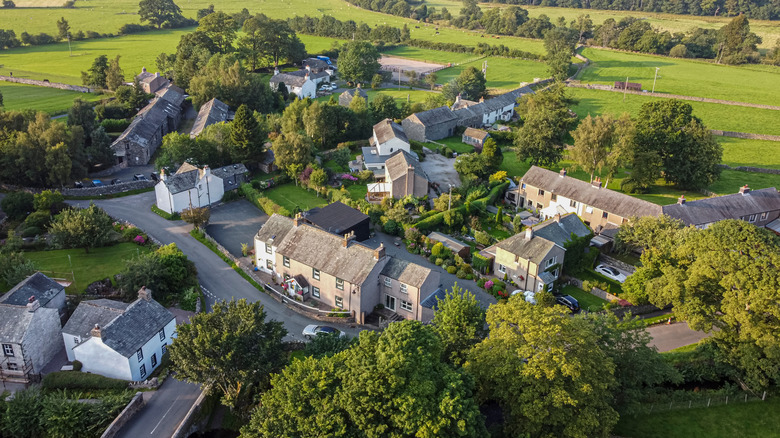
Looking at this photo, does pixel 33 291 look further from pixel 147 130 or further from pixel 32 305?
pixel 147 130

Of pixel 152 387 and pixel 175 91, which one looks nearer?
pixel 152 387

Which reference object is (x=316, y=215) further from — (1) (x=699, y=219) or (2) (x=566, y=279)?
(1) (x=699, y=219)

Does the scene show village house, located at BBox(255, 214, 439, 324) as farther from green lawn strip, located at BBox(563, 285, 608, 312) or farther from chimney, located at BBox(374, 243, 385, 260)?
green lawn strip, located at BBox(563, 285, 608, 312)

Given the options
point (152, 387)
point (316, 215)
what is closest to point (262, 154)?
point (316, 215)

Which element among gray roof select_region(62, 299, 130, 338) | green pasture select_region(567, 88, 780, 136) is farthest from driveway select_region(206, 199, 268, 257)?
green pasture select_region(567, 88, 780, 136)

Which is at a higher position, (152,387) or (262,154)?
(262,154)

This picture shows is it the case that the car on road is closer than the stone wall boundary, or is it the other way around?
the stone wall boundary

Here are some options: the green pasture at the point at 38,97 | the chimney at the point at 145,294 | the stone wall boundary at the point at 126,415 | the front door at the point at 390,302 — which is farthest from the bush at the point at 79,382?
the green pasture at the point at 38,97
